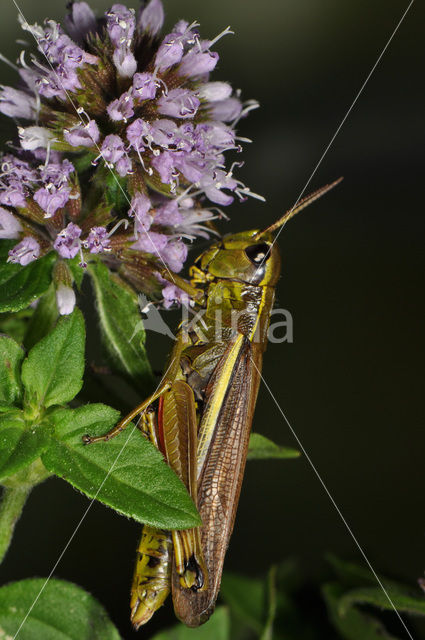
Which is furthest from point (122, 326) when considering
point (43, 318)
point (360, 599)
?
point (360, 599)

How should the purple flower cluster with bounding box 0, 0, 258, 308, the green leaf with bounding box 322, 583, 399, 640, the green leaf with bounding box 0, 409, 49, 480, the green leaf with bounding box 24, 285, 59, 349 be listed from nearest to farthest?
the green leaf with bounding box 0, 409, 49, 480 < the purple flower cluster with bounding box 0, 0, 258, 308 < the green leaf with bounding box 24, 285, 59, 349 < the green leaf with bounding box 322, 583, 399, 640

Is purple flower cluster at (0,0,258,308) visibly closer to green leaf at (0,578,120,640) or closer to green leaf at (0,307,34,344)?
green leaf at (0,307,34,344)

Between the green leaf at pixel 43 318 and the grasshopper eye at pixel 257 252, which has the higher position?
the grasshopper eye at pixel 257 252

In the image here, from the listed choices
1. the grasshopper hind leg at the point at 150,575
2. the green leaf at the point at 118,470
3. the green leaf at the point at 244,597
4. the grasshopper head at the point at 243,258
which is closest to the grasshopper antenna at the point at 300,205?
the grasshopper head at the point at 243,258

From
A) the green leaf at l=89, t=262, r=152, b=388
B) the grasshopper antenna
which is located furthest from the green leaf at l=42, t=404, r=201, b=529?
the grasshopper antenna

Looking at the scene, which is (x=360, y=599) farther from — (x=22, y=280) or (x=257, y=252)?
(x=22, y=280)

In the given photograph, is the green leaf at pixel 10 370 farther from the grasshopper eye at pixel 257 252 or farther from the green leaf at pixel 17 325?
the grasshopper eye at pixel 257 252
